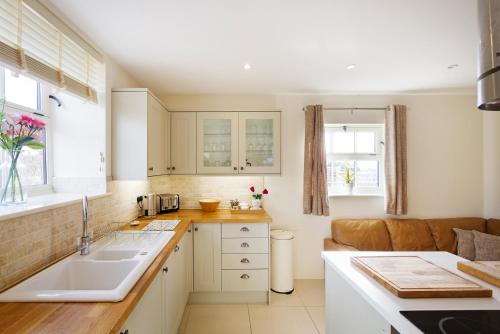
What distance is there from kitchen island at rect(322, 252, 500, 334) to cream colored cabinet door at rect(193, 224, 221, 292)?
131 cm

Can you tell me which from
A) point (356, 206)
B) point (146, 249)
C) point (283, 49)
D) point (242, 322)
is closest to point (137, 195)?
point (146, 249)

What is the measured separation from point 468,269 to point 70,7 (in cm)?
272

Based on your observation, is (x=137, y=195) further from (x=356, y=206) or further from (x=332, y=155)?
(x=356, y=206)

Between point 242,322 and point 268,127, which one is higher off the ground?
point 268,127

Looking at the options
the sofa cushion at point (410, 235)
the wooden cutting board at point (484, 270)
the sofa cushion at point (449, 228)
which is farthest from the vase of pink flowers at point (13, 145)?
the sofa cushion at point (449, 228)

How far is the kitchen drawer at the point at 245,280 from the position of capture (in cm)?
258

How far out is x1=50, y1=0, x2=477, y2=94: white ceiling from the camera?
148cm

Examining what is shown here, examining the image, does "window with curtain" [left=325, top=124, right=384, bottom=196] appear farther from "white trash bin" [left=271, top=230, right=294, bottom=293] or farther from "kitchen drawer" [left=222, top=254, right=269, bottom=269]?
"kitchen drawer" [left=222, top=254, right=269, bottom=269]

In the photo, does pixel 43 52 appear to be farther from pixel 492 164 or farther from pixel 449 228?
pixel 492 164

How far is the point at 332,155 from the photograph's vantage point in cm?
323

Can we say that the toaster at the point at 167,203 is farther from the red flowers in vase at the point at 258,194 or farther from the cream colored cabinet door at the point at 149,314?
the cream colored cabinet door at the point at 149,314

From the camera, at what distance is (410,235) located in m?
2.92

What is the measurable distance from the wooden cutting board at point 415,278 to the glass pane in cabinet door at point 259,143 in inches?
69.2

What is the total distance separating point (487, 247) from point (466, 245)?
0.18 metres
